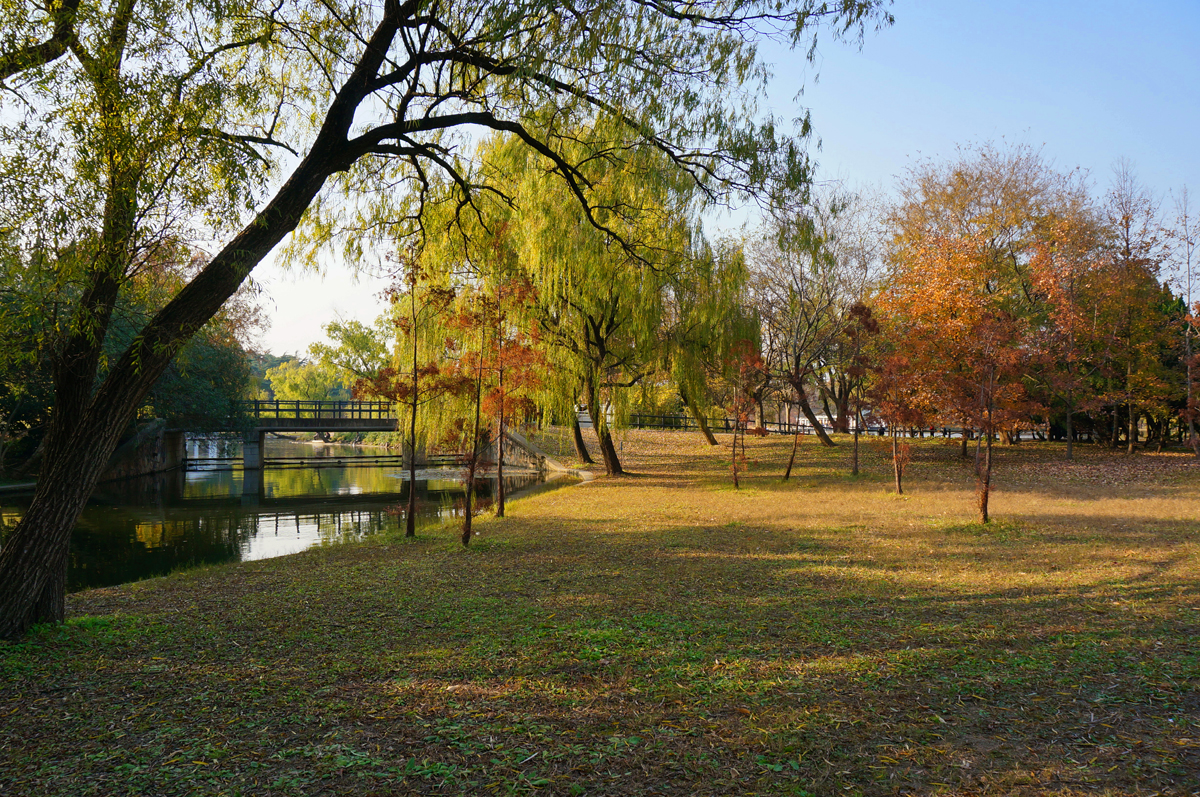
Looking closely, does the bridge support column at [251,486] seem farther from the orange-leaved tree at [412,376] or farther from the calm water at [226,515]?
the orange-leaved tree at [412,376]

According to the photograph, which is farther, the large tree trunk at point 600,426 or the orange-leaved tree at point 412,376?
the large tree trunk at point 600,426

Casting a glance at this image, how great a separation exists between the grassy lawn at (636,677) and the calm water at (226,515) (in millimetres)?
5015

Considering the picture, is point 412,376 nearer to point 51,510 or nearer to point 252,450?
point 51,510

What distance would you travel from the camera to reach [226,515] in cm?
1822

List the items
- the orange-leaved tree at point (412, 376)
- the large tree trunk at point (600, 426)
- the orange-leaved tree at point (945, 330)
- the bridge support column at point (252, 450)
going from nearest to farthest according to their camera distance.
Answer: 1. the orange-leaved tree at point (412, 376)
2. the orange-leaved tree at point (945, 330)
3. the large tree trunk at point (600, 426)
4. the bridge support column at point (252, 450)

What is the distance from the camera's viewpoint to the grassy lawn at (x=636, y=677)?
2.87 meters

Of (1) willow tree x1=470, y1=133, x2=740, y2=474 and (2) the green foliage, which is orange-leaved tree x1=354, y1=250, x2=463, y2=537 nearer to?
(1) willow tree x1=470, y1=133, x2=740, y2=474

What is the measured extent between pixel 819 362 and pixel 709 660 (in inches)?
820

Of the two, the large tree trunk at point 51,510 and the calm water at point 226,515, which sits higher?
the large tree trunk at point 51,510

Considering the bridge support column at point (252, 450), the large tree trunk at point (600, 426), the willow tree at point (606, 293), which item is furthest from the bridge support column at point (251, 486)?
the willow tree at point (606, 293)

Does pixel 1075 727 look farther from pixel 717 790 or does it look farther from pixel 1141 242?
pixel 1141 242

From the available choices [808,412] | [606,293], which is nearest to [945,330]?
[808,412]

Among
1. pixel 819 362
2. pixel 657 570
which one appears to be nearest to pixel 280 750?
pixel 657 570

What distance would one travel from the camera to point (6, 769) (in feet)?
9.41
